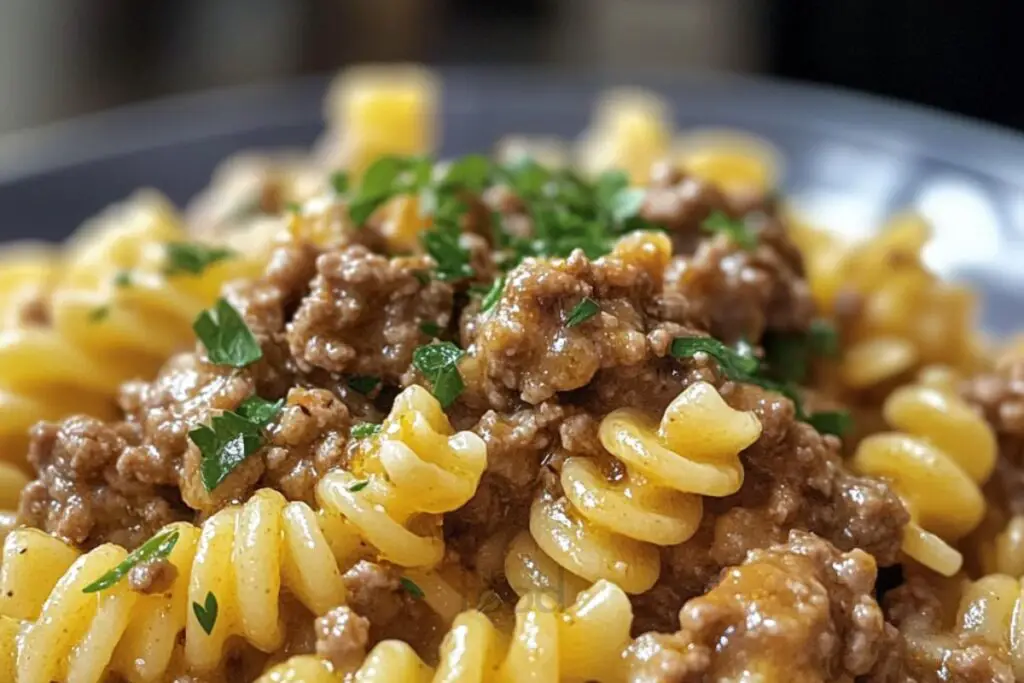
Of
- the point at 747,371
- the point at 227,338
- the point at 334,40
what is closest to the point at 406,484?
the point at 227,338

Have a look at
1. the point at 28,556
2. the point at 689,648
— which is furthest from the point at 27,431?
the point at 689,648

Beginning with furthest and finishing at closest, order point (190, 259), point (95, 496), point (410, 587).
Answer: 1. point (190, 259)
2. point (95, 496)
3. point (410, 587)

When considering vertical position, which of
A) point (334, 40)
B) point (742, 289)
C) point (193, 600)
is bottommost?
point (334, 40)

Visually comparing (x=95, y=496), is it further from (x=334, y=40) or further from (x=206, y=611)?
(x=334, y=40)

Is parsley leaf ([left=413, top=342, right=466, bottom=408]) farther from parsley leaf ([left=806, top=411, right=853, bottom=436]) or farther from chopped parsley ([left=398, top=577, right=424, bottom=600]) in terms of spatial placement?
parsley leaf ([left=806, top=411, right=853, bottom=436])

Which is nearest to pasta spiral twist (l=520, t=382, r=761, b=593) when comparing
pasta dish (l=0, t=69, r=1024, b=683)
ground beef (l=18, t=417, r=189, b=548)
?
pasta dish (l=0, t=69, r=1024, b=683)

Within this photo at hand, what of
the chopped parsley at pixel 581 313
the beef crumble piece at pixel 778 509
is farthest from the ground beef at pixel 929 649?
the chopped parsley at pixel 581 313
